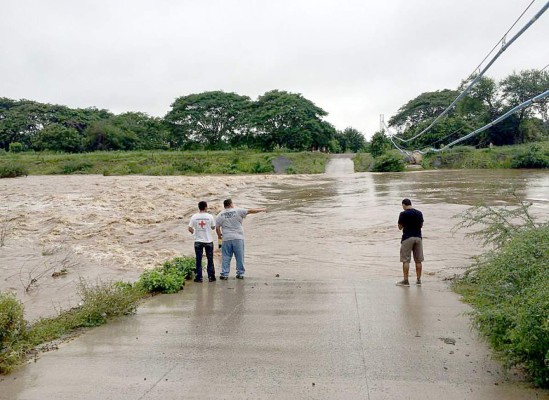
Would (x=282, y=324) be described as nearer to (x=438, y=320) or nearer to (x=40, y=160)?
(x=438, y=320)

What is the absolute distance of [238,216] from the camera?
1046cm

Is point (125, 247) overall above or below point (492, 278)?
below

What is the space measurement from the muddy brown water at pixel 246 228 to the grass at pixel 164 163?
52.2 feet

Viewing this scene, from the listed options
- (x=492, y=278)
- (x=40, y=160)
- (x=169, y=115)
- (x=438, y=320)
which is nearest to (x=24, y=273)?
(x=438, y=320)

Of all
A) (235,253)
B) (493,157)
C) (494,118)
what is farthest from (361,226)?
(494,118)

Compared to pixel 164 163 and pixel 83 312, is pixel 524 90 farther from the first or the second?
pixel 83 312

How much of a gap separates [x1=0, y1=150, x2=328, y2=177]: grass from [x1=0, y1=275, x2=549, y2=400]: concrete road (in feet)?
137

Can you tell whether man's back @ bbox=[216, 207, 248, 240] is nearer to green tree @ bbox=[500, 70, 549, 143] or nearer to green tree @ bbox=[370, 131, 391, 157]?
green tree @ bbox=[370, 131, 391, 157]

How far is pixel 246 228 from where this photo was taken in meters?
19.2

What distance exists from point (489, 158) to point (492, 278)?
47.4m

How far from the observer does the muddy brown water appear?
12.4m

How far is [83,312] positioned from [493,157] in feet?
160

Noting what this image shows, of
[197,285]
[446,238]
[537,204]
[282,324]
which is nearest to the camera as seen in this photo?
[282,324]

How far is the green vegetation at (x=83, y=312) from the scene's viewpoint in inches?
228
